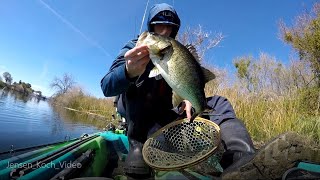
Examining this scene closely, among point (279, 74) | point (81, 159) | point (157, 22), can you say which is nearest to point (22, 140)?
point (81, 159)

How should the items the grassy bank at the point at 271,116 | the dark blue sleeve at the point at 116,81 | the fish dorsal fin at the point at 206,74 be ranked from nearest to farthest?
the fish dorsal fin at the point at 206,74
the dark blue sleeve at the point at 116,81
the grassy bank at the point at 271,116

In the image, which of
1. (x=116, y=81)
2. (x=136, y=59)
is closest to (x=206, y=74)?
(x=136, y=59)

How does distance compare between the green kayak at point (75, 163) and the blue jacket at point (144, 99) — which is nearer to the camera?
the green kayak at point (75, 163)

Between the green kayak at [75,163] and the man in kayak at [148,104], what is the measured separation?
27cm

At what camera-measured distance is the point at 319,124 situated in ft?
19.5

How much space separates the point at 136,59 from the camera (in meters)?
1.80

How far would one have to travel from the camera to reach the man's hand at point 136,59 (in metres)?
1.71

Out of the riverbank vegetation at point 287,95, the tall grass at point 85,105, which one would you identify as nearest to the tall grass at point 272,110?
the riverbank vegetation at point 287,95

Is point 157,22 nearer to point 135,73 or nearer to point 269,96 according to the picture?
point 135,73

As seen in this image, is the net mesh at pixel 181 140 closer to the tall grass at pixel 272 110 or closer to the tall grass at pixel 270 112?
the tall grass at pixel 272 110

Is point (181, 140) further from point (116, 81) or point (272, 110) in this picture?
point (272, 110)

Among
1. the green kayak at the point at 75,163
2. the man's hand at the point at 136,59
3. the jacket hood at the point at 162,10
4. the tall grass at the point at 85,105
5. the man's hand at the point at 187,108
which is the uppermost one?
the tall grass at the point at 85,105

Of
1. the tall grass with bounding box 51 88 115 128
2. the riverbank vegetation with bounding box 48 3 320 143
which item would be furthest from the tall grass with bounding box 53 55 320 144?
the tall grass with bounding box 51 88 115 128

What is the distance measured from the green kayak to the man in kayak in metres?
0.27
